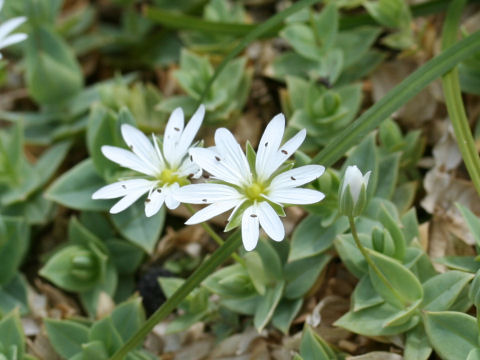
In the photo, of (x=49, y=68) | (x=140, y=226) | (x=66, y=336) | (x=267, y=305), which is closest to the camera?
(x=267, y=305)

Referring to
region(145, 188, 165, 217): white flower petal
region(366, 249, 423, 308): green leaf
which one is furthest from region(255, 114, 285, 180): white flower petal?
region(366, 249, 423, 308): green leaf

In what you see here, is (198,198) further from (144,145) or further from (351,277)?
(351,277)

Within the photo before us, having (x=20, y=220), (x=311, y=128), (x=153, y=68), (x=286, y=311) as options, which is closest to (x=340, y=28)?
(x=311, y=128)

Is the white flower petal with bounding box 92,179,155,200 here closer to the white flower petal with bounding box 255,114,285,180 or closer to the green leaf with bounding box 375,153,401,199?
the white flower petal with bounding box 255,114,285,180

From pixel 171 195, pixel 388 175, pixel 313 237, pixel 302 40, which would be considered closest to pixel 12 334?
pixel 171 195

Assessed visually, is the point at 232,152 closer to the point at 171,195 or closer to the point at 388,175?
the point at 171,195

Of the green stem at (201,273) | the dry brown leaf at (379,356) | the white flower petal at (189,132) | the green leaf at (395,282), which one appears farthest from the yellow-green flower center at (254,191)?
the dry brown leaf at (379,356)

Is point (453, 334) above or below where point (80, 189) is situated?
below
